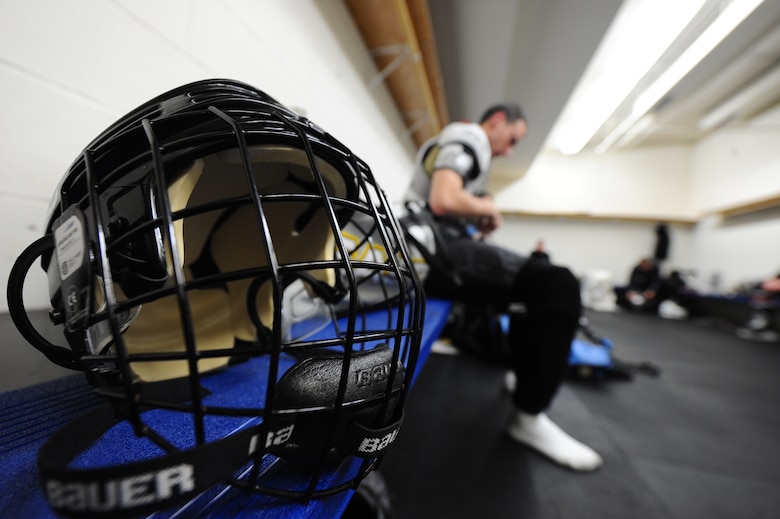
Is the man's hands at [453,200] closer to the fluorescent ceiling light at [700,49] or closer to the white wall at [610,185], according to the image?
the fluorescent ceiling light at [700,49]

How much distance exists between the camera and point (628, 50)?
200cm

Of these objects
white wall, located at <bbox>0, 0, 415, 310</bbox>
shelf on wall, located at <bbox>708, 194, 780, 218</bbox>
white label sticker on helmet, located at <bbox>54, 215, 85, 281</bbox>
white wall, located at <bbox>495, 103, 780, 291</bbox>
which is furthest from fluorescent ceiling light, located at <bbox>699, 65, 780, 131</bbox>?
white label sticker on helmet, located at <bbox>54, 215, 85, 281</bbox>

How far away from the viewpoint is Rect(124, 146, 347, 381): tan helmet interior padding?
0.35m

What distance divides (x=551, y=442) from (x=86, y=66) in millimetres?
1154

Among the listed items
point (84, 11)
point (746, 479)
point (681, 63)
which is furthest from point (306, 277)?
point (681, 63)

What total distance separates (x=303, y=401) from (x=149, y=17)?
0.64m

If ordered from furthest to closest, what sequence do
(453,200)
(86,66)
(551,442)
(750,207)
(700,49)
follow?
(750,207)
(700,49)
(453,200)
(551,442)
(86,66)

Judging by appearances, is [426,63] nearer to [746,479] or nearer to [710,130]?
[746,479]

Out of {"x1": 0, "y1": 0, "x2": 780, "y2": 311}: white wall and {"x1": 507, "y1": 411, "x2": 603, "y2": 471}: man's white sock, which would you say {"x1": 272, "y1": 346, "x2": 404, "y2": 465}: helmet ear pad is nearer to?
{"x1": 0, "y1": 0, "x2": 780, "y2": 311}: white wall

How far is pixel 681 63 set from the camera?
1.96 m

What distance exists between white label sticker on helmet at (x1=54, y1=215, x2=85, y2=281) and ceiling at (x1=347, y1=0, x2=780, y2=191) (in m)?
1.23

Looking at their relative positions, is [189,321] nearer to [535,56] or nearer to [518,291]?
[518,291]

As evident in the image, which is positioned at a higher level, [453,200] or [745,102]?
[745,102]

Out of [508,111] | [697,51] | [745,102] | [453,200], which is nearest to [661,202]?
[745,102]
